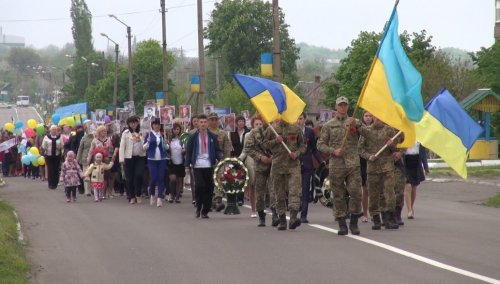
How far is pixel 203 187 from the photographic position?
63.2 feet

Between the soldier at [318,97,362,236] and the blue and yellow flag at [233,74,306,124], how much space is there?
54.3 inches

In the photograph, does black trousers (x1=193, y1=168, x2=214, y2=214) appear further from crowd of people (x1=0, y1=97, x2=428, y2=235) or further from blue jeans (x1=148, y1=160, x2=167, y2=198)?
blue jeans (x1=148, y1=160, x2=167, y2=198)

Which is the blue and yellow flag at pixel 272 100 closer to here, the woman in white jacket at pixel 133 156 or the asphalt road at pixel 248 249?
the asphalt road at pixel 248 249

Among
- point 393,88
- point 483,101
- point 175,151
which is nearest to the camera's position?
point 393,88

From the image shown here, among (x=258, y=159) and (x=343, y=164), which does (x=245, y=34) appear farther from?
(x=343, y=164)

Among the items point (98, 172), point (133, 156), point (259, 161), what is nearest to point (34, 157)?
point (98, 172)

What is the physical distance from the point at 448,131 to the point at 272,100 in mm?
2725

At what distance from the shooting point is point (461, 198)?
24.8m

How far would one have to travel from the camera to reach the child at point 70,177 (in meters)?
25.1

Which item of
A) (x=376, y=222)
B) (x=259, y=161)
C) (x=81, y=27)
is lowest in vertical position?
(x=376, y=222)

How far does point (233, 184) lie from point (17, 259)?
697 centimetres

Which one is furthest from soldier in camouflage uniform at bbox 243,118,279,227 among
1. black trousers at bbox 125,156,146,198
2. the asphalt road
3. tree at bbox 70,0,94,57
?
tree at bbox 70,0,94,57

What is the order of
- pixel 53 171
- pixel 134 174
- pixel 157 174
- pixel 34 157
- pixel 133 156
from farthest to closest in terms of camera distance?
pixel 34 157
pixel 53 171
pixel 134 174
pixel 133 156
pixel 157 174

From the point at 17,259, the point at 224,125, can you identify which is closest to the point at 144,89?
the point at 224,125
